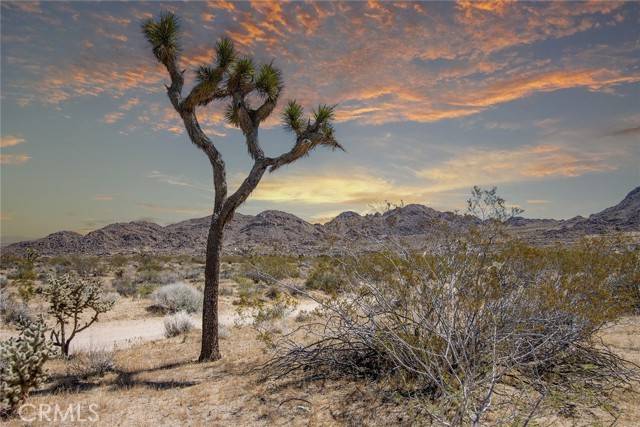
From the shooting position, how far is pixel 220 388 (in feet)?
22.2

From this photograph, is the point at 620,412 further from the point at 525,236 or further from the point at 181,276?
the point at 181,276

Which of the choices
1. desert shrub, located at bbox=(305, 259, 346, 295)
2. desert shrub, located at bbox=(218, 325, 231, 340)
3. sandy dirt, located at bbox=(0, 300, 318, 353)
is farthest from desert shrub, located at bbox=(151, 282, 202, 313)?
desert shrub, located at bbox=(305, 259, 346, 295)

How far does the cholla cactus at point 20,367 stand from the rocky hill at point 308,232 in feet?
13.2

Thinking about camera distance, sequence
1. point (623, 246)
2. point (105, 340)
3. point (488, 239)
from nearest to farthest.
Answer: point (488, 239) → point (623, 246) → point (105, 340)

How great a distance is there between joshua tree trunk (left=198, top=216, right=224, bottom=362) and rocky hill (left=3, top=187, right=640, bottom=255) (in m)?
0.50

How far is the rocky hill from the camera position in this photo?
7.42 metres

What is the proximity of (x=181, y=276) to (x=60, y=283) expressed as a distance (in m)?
15.9

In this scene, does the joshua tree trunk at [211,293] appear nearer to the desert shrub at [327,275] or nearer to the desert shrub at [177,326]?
the desert shrub at [327,275]

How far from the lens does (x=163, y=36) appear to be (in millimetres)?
8445

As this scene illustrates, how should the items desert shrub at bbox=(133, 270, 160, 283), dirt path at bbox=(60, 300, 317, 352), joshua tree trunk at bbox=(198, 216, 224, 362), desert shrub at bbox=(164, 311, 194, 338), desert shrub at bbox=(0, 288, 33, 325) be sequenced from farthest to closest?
desert shrub at bbox=(133, 270, 160, 283) < desert shrub at bbox=(0, 288, 33, 325) < desert shrub at bbox=(164, 311, 194, 338) < dirt path at bbox=(60, 300, 317, 352) < joshua tree trunk at bbox=(198, 216, 224, 362)

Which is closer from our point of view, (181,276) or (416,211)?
(416,211)

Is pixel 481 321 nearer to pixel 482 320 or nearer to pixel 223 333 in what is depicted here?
pixel 482 320

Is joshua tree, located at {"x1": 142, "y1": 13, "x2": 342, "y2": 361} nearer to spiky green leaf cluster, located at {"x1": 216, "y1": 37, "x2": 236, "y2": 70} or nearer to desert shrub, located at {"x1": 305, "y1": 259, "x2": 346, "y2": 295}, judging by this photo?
spiky green leaf cluster, located at {"x1": 216, "y1": 37, "x2": 236, "y2": 70}

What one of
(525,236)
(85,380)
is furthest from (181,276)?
(525,236)
